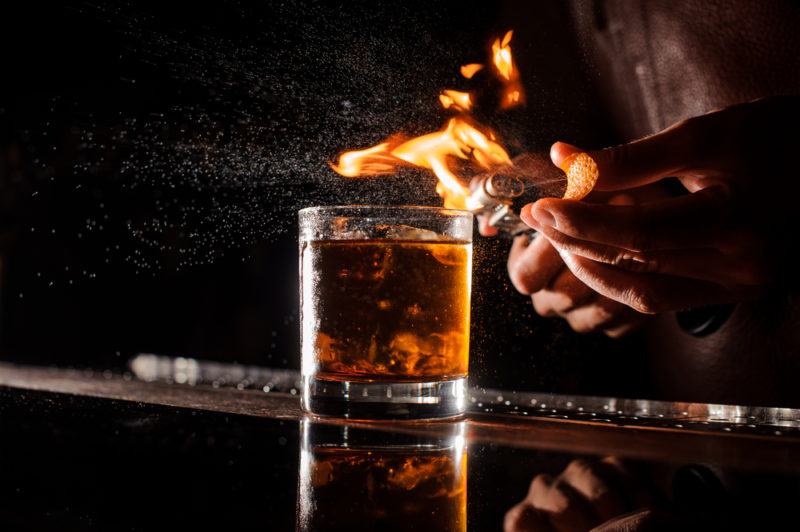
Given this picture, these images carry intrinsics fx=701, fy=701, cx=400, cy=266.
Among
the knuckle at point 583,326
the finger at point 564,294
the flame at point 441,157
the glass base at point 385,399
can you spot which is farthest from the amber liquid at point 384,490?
the knuckle at point 583,326

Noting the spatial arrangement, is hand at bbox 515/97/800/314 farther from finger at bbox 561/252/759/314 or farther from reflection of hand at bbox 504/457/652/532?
reflection of hand at bbox 504/457/652/532

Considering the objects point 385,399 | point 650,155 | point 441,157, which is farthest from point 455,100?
point 385,399

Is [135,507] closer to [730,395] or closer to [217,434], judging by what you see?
[217,434]

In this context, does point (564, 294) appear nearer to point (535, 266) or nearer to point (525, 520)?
point (535, 266)

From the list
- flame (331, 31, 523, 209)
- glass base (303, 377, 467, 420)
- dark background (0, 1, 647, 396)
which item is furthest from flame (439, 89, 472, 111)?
glass base (303, 377, 467, 420)

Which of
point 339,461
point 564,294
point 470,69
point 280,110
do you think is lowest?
point 339,461

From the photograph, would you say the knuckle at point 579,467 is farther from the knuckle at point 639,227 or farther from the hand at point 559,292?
the hand at point 559,292
